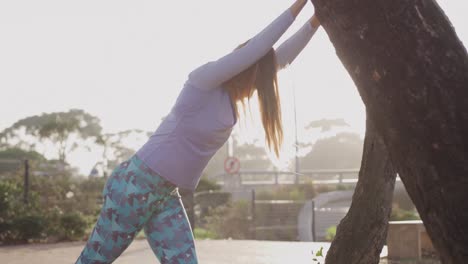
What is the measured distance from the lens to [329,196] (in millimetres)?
29688

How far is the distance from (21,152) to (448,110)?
58491 millimetres

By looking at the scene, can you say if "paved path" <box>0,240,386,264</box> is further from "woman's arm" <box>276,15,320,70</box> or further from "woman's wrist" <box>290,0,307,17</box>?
"woman's wrist" <box>290,0,307,17</box>

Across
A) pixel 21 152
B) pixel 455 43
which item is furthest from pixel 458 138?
pixel 21 152

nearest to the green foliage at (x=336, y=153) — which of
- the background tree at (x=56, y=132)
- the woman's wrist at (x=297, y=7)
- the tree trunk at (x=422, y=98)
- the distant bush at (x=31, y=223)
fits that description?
the background tree at (x=56, y=132)

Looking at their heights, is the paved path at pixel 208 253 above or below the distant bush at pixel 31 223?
below

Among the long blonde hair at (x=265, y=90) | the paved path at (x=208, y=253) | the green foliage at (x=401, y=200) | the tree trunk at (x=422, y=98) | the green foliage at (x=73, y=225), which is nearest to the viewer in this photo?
the tree trunk at (x=422, y=98)

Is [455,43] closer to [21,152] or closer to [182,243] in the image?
[182,243]

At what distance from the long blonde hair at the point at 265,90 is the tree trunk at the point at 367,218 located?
2272mm

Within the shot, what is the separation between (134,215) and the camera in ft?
9.53

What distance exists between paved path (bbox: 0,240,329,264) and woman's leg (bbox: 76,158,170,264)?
683 cm

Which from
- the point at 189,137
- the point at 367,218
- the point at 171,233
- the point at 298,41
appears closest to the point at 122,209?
the point at 171,233

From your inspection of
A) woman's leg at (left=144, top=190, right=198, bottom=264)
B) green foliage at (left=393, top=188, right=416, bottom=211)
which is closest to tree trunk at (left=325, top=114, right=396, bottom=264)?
woman's leg at (left=144, top=190, right=198, bottom=264)

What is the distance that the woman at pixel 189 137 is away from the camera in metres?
2.71

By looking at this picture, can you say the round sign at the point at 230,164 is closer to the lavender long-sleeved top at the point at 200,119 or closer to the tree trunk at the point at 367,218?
the tree trunk at the point at 367,218
